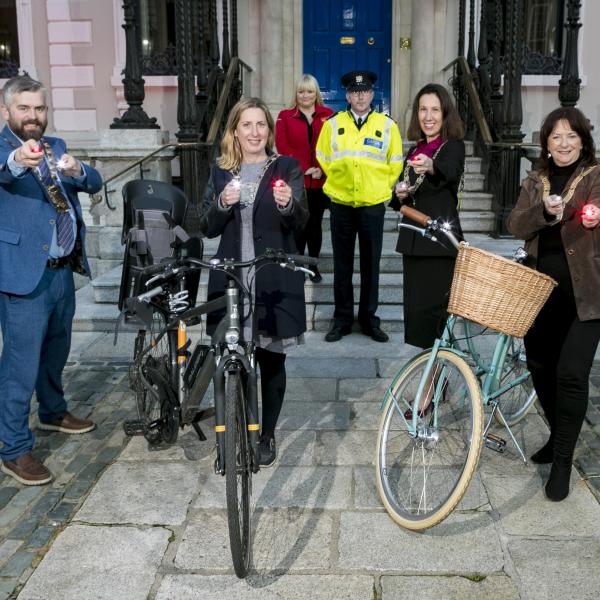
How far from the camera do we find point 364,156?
6.55 meters

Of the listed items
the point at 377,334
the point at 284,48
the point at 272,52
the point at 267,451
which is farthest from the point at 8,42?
the point at 267,451

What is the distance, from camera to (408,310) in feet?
16.0

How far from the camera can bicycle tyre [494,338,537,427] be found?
4.74 m

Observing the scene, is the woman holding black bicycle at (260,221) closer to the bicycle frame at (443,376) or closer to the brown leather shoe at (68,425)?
the bicycle frame at (443,376)

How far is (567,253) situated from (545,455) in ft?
3.94

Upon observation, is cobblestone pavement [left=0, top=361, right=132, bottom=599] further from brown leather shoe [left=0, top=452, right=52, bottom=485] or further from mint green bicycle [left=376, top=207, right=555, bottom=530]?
mint green bicycle [left=376, top=207, right=555, bottom=530]

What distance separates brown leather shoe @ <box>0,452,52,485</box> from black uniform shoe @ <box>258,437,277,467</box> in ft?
3.68

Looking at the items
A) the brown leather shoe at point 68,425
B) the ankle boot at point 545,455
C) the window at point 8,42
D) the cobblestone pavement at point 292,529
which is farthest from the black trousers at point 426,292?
the window at point 8,42

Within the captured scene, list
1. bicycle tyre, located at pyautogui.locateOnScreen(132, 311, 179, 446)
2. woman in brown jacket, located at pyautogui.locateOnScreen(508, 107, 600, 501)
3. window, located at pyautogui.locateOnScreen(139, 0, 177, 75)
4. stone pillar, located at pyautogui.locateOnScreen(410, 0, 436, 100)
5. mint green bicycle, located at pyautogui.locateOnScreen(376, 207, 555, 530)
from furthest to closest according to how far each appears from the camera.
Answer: window, located at pyautogui.locateOnScreen(139, 0, 177, 75) → stone pillar, located at pyautogui.locateOnScreen(410, 0, 436, 100) → bicycle tyre, located at pyautogui.locateOnScreen(132, 311, 179, 446) → woman in brown jacket, located at pyautogui.locateOnScreen(508, 107, 600, 501) → mint green bicycle, located at pyautogui.locateOnScreen(376, 207, 555, 530)

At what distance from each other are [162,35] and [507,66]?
224 inches

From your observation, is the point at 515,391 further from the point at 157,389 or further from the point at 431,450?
the point at 157,389

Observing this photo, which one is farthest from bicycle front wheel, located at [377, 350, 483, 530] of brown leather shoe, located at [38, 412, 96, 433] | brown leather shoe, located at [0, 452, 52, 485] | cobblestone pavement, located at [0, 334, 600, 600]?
brown leather shoe, located at [38, 412, 96, 433]

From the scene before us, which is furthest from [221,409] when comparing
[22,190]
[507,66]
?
[507,66]

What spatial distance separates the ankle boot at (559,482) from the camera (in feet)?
13.1
